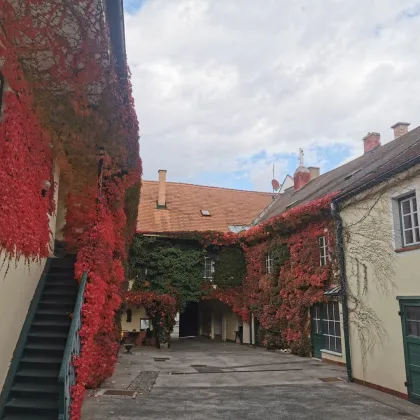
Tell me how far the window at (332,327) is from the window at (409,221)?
17.4 ft

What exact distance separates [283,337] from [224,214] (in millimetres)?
9403

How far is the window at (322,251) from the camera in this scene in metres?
14.7

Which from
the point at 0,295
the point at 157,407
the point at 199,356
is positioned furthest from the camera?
→ the point at 199,356

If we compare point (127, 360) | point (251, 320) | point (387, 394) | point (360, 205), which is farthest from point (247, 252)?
point (387, 394)

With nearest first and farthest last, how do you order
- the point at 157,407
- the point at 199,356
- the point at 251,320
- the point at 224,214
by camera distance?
the point at 157,407 < the point at 199,356 < the point at 251,320 < the point at 224,214

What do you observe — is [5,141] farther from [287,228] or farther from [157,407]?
[287,228]

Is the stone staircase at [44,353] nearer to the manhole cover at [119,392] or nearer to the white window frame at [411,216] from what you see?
the manhole cover at [119,392]

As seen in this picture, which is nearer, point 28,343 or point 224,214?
point 28,343

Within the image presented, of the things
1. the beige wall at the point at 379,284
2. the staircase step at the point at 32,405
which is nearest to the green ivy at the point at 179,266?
the beige wall at the point at 379,284

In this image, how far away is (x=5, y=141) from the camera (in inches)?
217

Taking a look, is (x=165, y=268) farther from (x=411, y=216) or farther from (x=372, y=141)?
(x=411, y=216)

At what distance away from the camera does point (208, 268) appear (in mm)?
21266

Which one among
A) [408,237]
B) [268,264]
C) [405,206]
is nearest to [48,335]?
[408,237]

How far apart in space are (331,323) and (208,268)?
836 cm
